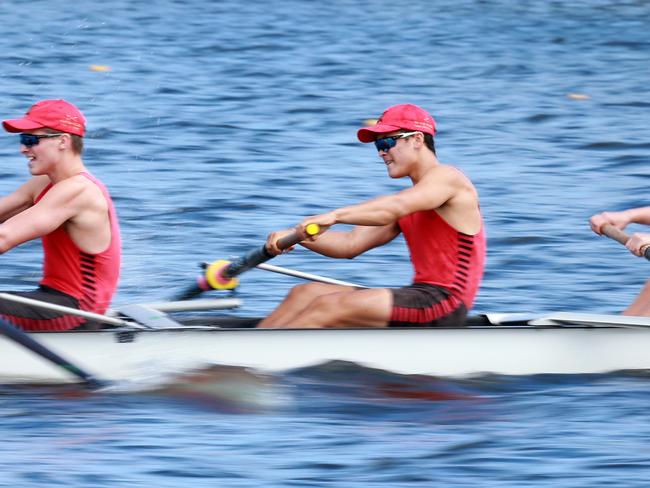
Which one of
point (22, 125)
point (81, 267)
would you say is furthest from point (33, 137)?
point (81, 267)

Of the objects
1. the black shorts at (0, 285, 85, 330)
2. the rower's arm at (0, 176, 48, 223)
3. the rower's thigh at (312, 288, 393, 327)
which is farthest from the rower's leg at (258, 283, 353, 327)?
the rower's arm at (0, 176, 48, 223)

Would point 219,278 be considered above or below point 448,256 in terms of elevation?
below

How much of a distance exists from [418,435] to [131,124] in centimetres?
1125

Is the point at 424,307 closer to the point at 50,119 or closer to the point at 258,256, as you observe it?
the point at 258,256

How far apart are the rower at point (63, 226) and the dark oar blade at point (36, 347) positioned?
0.33m

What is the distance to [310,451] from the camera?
6.90 m

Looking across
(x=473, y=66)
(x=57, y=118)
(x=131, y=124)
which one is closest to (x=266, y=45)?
(x=473, y=66)

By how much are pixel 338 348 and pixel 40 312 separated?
1.51m

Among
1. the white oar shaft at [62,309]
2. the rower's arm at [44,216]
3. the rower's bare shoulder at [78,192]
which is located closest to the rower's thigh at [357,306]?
the white oar shaft at [62,309]

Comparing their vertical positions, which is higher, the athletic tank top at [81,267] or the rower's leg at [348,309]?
the athletic tank top at [81,267]

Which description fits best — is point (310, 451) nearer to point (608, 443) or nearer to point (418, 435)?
point (418, 435)

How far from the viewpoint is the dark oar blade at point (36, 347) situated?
7.40 m

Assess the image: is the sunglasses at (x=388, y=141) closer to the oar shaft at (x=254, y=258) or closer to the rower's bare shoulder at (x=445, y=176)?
the rower's bare shoulder at (x=445, y=176)

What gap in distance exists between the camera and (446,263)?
809cm
